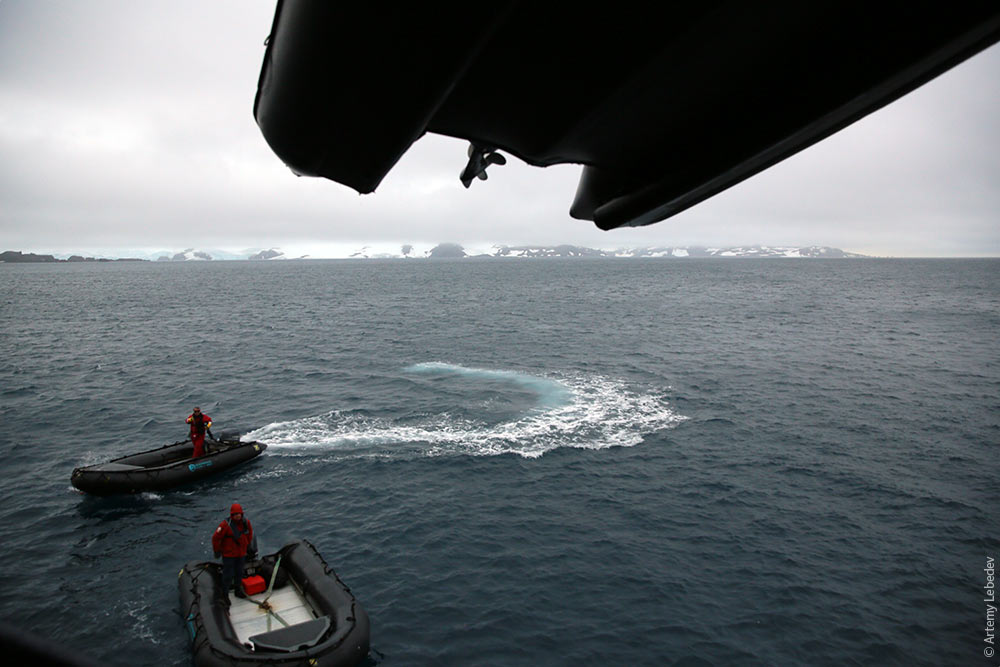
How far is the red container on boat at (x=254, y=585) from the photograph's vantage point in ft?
52.6

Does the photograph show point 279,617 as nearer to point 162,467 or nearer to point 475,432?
point 162,467

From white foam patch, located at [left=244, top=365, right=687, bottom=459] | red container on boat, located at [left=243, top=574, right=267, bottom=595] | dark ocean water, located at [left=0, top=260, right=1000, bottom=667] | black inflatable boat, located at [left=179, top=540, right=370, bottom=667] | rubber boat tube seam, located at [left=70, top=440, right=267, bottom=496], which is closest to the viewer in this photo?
black inflatable boat, located at [left=179, top=540, right=370, bottom=667]

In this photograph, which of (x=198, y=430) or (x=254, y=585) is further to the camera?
(x=198, y=430)

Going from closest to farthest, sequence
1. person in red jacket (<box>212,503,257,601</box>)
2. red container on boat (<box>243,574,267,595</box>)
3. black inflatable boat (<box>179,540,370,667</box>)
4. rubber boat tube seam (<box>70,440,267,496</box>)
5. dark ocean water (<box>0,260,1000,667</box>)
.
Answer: black inflatable boat (<box>179,540,370,667</box>), person in red jacket (<box>212,503,257,601</box>), red container on boat (<box>243,574,267,595</box>), dark ocean water (<box>0,260,1000,667</box>), rubber boat tube seam (<box>70,440,267,496</box>)

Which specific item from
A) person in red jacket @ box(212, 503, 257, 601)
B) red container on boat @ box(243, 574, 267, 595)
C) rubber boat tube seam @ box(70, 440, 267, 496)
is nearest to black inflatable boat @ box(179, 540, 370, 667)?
red container on boat @ box(243, 574, 267, 595)

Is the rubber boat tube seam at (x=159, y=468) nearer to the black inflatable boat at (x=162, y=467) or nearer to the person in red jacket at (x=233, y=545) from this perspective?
the black inflatable boat at (x=162, y=467)

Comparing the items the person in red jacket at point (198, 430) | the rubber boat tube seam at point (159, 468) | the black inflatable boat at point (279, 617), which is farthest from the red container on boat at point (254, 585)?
the person in red jacket at point (198, 430)

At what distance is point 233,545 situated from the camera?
50.2 ft

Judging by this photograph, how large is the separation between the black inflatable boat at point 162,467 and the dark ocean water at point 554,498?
61 centimetres

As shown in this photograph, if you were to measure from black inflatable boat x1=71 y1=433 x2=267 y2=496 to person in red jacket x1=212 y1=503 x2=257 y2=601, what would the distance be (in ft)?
34.5

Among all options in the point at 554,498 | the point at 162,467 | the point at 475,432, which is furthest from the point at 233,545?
the point at 475,432

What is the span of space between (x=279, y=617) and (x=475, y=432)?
1612 centimetres

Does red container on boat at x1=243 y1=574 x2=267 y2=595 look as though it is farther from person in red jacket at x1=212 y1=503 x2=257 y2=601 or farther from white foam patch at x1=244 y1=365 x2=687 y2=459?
white foam patch at x1=244 y1=365 x2=687 y2=459

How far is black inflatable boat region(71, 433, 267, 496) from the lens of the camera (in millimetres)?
23531
